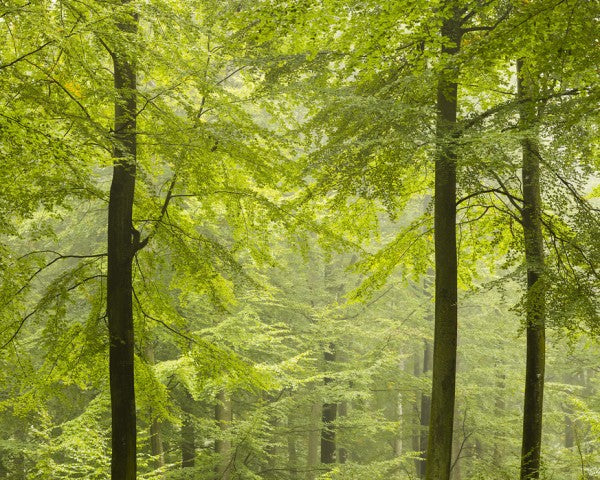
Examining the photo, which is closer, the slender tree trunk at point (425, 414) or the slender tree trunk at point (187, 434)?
the slender tree trunk at point (187, 434)

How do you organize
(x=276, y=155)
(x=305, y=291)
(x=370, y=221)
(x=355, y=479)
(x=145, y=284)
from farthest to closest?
1. (x=305, y=291)
2. (x=355, y=479)
3. (x=370, y=221)
4. (x=145, y=284)
5. (x=276, y=155)

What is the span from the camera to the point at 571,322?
603cm

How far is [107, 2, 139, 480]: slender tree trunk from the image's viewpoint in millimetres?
6191

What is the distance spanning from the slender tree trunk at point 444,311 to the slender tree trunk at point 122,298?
3.73 metres

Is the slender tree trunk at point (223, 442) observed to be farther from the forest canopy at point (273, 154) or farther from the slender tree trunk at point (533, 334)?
the slender tree trunk at point (533, 334)

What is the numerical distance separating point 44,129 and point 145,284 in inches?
153

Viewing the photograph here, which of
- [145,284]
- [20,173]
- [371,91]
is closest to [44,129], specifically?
[20,173]

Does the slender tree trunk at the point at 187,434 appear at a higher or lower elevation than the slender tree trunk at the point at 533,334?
lower

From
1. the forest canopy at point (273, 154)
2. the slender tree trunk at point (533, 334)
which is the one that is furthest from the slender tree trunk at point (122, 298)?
the slender tree trunk at point (533, 334)

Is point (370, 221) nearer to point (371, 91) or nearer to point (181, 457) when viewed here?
point (371, 91)

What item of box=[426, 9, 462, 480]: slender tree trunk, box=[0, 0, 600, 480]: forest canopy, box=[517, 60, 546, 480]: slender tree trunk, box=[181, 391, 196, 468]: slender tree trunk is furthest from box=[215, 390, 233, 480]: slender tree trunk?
box=[517, 60, 546, 480]: slender tree trunk

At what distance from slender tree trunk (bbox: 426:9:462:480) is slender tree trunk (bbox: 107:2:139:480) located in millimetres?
3728

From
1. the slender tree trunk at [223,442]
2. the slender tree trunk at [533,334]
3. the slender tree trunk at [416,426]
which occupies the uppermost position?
the slender tree trunk at [533,334]

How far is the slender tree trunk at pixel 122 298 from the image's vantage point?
619cm
